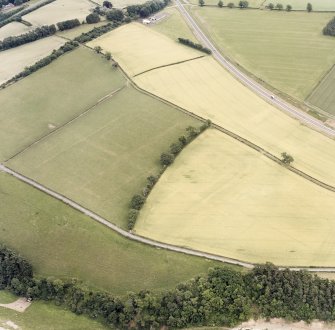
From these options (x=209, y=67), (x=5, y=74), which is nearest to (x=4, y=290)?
(x=5, y=74)

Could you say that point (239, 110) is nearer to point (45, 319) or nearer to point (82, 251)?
point (82, 251)

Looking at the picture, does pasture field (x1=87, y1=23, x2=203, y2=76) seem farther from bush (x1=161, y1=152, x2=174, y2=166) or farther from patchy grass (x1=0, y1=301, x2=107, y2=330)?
patchy grass (x1=0, y1=301, x2=107, y2=330)

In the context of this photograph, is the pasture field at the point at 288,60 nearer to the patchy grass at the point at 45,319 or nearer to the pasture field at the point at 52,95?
the pasture field at the point at 52,95

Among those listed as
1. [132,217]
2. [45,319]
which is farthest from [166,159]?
[45,319]

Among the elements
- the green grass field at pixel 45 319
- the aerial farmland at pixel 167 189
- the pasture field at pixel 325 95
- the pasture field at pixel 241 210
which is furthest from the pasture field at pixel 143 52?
the green grass field at pixel 45 319

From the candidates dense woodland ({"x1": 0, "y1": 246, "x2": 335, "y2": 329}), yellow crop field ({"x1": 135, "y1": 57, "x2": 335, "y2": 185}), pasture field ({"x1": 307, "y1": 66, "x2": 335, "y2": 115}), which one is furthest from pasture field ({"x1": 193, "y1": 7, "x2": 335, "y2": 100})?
dense woodland ({"x1": 0, "y1": 246, "x2": 335, "y2": 329})
